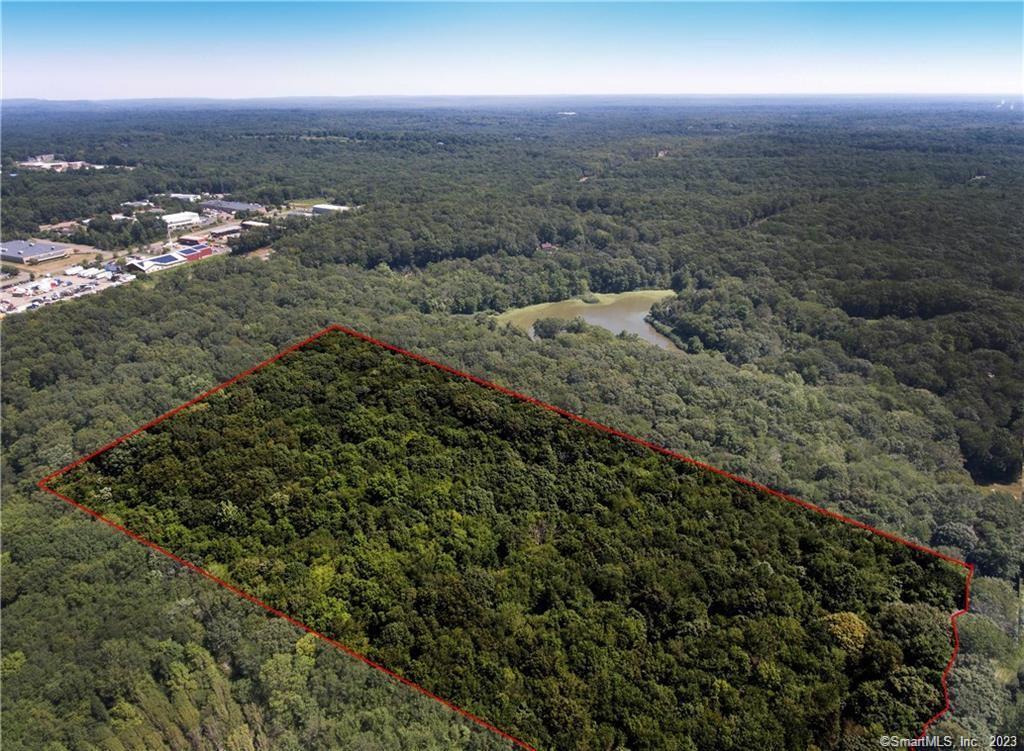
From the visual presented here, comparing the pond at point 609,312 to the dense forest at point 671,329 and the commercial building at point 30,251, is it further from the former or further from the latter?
the commercial building at point 30,251

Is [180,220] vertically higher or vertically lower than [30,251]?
higher

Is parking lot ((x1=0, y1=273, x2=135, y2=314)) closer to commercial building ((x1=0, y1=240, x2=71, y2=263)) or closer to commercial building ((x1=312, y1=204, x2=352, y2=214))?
commercial building ((x1=0, y1=240, x2=71, y2=263))

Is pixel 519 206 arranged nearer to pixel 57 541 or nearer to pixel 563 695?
pixel 57 541

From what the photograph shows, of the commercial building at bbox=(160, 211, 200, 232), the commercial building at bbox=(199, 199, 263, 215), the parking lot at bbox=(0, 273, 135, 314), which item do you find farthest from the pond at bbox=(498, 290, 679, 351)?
the commercial building at bbox=(199, 199, 263, 215)

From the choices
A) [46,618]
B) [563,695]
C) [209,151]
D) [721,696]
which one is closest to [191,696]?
[46,618]

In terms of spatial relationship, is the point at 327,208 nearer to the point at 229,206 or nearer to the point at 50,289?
the point at 229,206

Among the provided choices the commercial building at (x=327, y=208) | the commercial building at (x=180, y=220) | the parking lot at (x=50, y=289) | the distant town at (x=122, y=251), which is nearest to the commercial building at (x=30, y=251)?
the distant town at (x=122, y=251)

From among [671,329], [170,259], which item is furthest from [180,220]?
[671,329]
